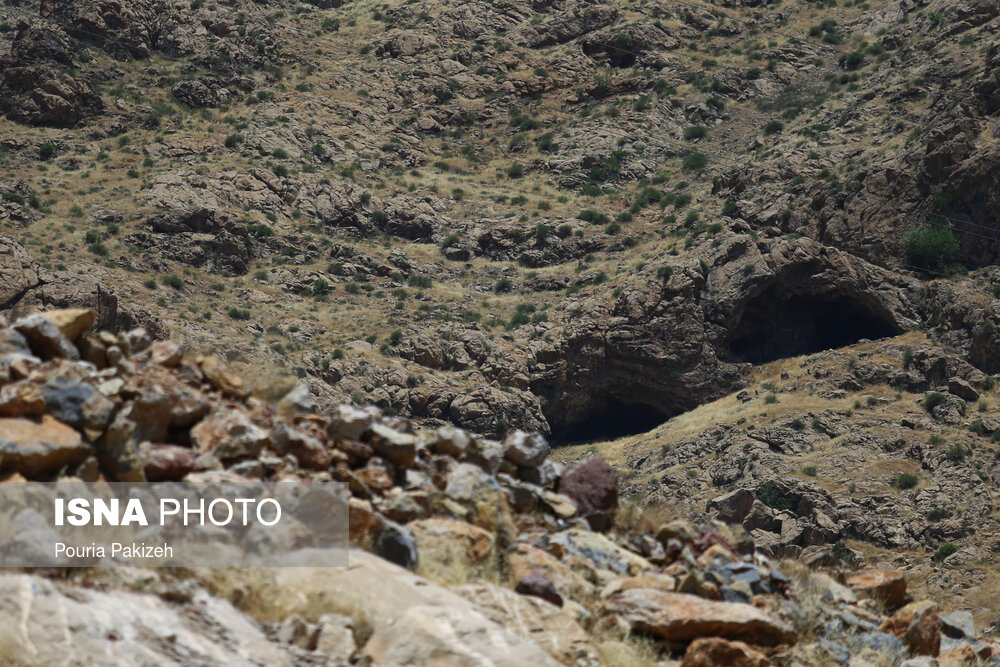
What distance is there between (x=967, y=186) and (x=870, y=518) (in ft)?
76.2

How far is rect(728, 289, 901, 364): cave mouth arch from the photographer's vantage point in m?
57.7

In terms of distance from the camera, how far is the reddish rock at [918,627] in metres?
12.2

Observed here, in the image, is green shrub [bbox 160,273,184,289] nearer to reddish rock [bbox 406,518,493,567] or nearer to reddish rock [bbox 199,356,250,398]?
reddish rock [bbox 199,356,250,398]

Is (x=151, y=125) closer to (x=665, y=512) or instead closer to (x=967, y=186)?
(x=967, y=186)

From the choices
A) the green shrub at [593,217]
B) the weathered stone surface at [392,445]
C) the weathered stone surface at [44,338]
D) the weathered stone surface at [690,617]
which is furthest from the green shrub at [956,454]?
the weathered stone surface at [44,338]

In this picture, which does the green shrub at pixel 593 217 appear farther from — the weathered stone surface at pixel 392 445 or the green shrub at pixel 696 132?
the weathered stone surface at pixel 392 445

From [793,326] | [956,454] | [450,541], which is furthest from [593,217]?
[450,541]

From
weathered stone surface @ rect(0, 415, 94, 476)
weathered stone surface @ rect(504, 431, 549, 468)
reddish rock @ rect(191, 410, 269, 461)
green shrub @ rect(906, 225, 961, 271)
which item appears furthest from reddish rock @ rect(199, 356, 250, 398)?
green shrub @ rect(906, 225, 961, 271)

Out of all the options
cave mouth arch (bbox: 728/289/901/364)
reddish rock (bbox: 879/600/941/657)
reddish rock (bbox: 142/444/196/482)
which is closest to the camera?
reddish rock (bbox: 142/444/196/482)

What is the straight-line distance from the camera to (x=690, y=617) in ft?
32.9

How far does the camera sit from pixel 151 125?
236 ft

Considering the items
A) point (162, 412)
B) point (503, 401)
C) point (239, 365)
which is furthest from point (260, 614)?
point (503, 401)

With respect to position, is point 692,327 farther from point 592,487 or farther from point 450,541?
point 450,541

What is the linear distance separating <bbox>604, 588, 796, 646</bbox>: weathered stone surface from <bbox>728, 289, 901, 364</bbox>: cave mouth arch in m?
48.6
